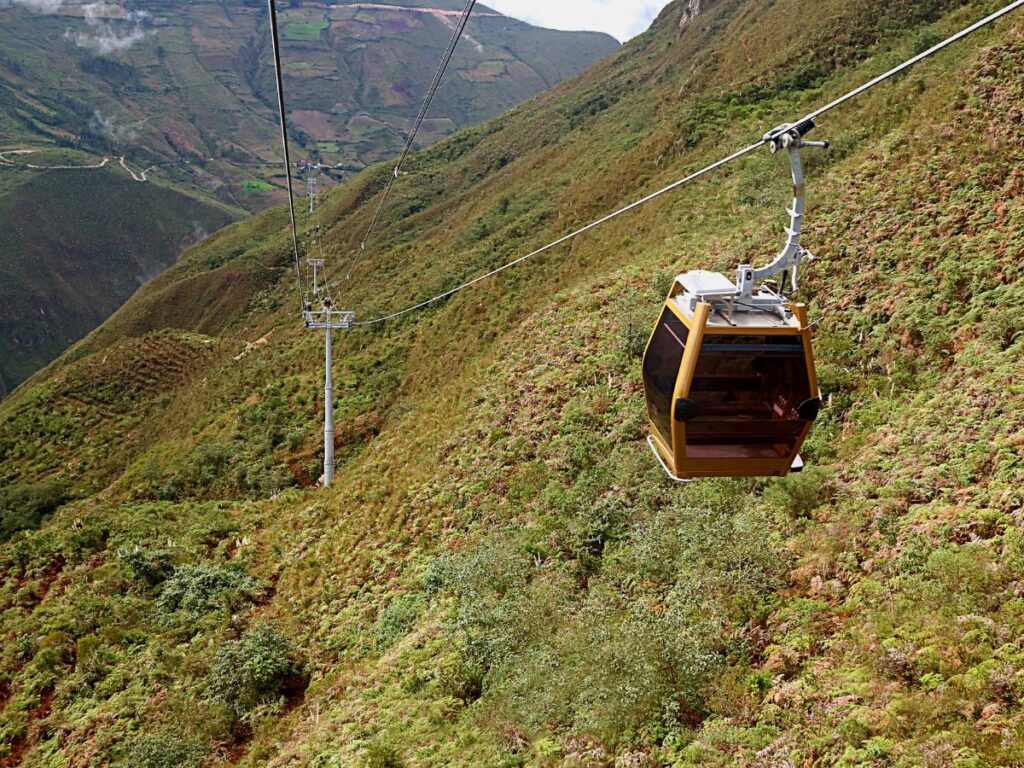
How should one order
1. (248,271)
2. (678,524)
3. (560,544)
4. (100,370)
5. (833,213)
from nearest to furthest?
(678,524)
(560,544)
(833,213)
(100,370)
(248,271)

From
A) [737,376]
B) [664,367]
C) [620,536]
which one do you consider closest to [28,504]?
[620,536]

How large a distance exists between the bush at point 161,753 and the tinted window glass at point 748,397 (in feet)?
34.9

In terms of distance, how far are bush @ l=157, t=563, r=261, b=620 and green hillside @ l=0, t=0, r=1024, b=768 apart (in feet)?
0.32

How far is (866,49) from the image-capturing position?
30.5m

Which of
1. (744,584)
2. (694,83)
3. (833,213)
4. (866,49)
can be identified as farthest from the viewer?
(694,83)

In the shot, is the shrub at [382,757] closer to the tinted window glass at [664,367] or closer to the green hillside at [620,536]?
the green hillside at [620,536]

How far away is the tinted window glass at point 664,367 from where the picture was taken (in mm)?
7449

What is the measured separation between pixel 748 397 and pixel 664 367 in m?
1.08

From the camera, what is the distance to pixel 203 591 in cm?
1634

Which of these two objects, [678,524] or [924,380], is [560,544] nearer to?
[678,524]

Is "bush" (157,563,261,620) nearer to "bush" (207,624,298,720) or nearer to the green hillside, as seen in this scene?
the green hillside

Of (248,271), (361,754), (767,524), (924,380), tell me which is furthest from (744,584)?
(248,271)

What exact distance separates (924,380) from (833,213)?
26.3 ft

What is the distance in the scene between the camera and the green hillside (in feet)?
23.3
